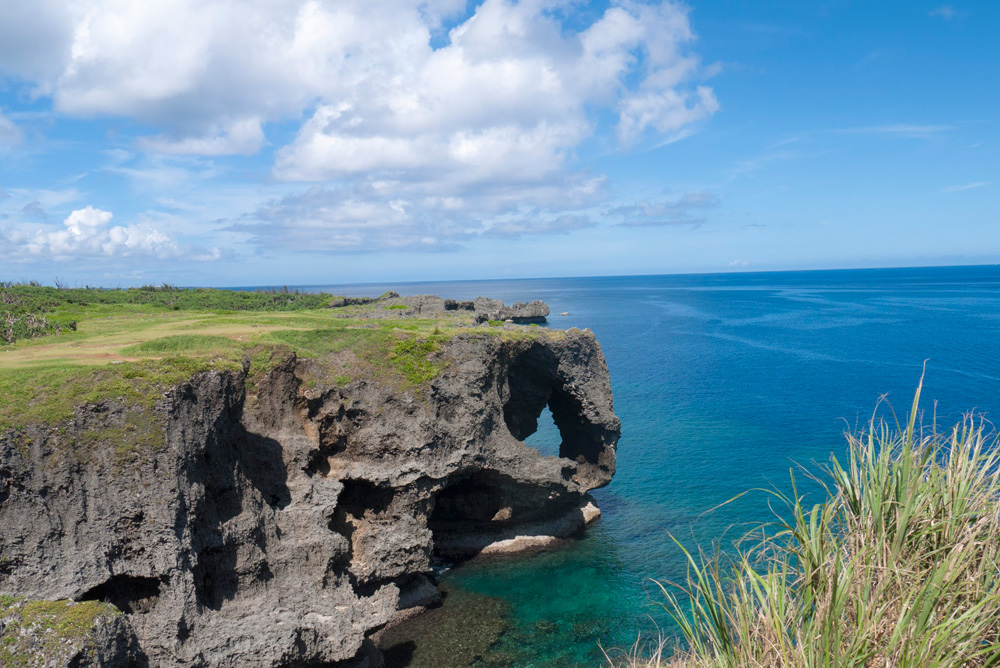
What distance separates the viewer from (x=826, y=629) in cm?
923

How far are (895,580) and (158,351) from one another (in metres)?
27.6

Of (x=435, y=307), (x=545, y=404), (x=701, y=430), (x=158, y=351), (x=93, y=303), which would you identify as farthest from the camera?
(x=435, y=307)

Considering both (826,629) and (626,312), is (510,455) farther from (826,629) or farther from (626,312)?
(626,312)

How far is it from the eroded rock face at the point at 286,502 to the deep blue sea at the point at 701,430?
4330mm

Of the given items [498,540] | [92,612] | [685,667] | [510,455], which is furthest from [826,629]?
[498,540]

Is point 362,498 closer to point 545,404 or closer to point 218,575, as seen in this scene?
point 218,575

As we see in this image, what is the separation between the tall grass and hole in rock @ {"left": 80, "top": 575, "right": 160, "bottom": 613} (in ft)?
58.9

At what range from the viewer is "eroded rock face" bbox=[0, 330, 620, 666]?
1850cm

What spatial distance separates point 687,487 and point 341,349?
26.9 m

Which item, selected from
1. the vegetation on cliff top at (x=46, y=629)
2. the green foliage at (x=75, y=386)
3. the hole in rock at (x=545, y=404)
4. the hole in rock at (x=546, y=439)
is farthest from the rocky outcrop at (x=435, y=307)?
the vegetation on cliff top at (x=46, y=629)

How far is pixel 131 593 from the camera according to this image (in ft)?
64.4

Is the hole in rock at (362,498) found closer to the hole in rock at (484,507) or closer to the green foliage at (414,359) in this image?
the green foliage at (414,359)

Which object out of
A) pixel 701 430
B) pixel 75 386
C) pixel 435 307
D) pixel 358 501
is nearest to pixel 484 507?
pixel 358 501

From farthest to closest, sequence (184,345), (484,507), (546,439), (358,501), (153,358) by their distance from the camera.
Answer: (546,439) < (484,507) < (358,501) < (184,345) < (153,358)
